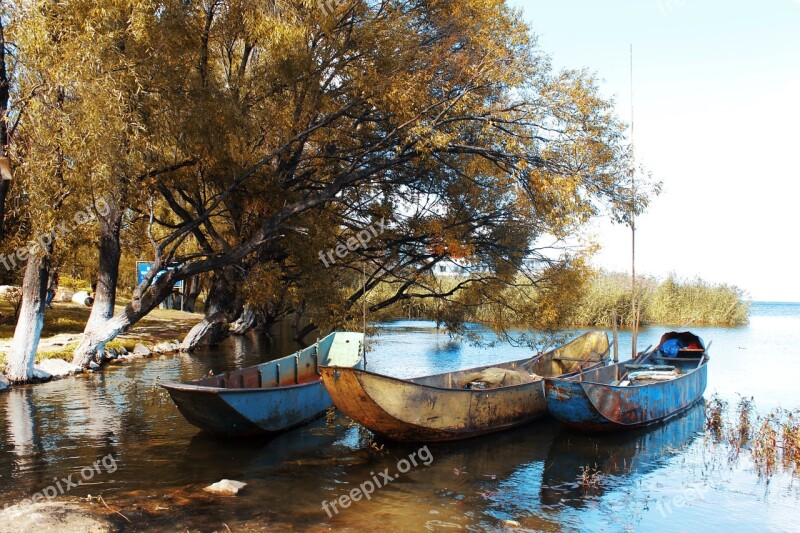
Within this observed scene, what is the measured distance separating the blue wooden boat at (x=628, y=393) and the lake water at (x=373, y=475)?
1.34 ft

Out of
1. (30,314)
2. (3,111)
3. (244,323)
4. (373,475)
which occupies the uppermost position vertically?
(3,111)

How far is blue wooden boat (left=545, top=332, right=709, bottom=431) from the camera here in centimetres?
1284

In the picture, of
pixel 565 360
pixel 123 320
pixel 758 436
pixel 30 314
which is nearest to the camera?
pixel 758 436

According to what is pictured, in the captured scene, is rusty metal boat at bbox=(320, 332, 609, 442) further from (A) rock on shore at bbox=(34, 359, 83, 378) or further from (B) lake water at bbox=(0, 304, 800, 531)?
(A) rock on shore at bbox=(34, 359, 83, 378)

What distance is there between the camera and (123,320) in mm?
18266

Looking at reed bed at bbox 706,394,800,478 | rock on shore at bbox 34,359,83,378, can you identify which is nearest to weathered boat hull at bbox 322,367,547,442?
reed bed at bbox 706,394,800,478

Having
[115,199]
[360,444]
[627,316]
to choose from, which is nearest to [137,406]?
[115,199]

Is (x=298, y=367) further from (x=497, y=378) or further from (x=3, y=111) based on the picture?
(x=3, y=111)

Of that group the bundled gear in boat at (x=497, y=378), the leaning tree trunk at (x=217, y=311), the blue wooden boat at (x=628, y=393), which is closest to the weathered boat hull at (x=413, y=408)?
the bundled gear in boat at (x=497, y=378)

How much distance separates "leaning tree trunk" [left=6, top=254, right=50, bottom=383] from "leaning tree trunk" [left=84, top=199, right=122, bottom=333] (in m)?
1.48

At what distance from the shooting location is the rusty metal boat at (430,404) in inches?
449

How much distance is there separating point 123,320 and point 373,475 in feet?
35.6

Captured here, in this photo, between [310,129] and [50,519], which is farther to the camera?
[310,129]

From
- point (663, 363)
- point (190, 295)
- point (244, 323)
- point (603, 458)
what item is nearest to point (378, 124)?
point (663, 363)
